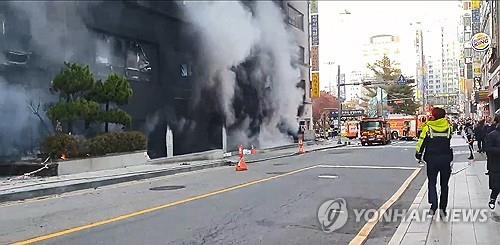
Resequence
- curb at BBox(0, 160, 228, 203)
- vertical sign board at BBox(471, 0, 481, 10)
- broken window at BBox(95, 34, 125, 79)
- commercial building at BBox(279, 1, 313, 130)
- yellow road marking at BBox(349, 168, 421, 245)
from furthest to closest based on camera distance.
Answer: vertical sign board at BBox(471, 0, 481, 10)
commercial building at BBox(279, 1, 313, 130)
broken window at BBox(95, 34, 125, 79)
curb at BBox(0, 160, 228, 203)
yellow road marking at BBox(349, 168, 421, 245)

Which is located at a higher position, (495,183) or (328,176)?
(495,183)

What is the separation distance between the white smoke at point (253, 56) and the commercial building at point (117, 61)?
0.65 metres

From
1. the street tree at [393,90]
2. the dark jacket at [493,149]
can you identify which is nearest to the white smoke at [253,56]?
the dark jacket at [493,149]

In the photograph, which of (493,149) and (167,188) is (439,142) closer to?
(493,149)

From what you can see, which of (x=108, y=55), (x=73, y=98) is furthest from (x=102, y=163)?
(x=108, y=55)

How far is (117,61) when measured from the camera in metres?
22.1

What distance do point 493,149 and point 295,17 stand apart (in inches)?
1465

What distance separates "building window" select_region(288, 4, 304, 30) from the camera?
138 ft

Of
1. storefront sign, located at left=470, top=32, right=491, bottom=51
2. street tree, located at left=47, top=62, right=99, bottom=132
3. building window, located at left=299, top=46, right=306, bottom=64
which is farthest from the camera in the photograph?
building window, located at left=299, top=46, right=306, bottom=64

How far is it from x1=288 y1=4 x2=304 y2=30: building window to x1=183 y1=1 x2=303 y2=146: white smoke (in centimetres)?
727

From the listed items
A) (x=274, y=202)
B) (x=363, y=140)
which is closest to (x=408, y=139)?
(x=363, y=140)

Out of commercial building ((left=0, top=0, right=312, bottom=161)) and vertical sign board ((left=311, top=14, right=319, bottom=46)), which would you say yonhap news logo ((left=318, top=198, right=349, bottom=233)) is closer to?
commercial building ((left=0, top=0, right=312, bottom=161))

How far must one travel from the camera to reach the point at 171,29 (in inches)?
985

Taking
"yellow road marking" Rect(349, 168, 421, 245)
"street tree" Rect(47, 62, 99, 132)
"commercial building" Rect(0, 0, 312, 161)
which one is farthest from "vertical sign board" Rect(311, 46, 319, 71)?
"yellow road marking" Rect(349, 168, 421, 245)
